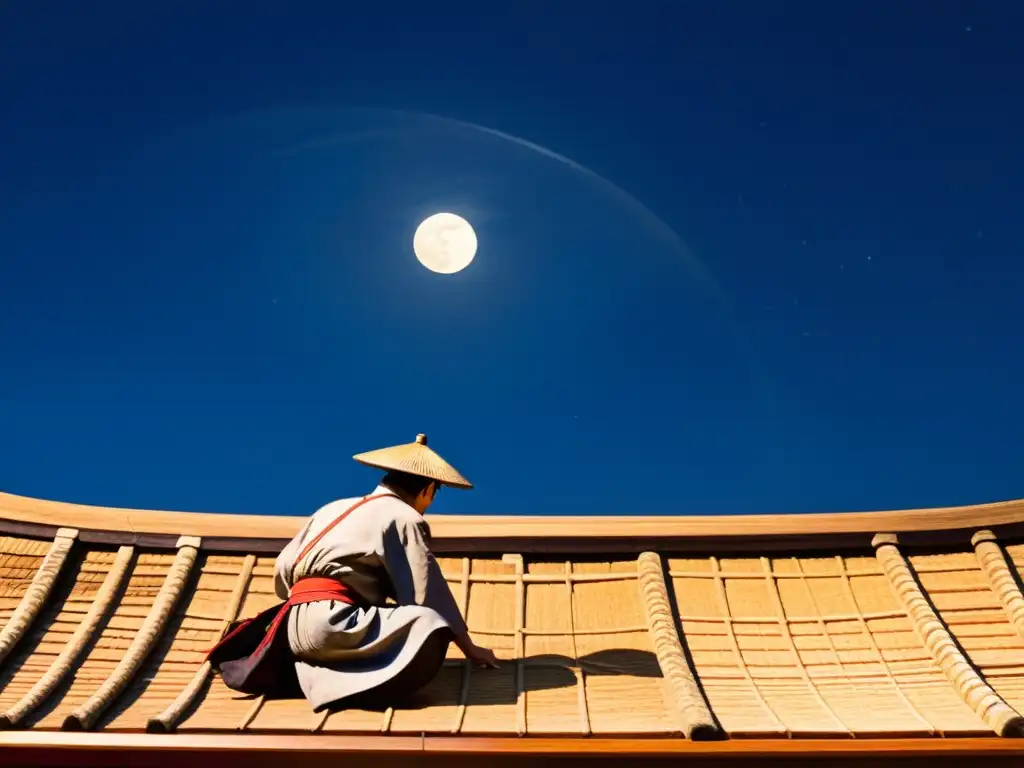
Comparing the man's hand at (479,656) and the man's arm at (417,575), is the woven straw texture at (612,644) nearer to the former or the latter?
the man's hand at (479,656)

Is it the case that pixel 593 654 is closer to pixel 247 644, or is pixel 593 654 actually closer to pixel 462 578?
pixel 462 578

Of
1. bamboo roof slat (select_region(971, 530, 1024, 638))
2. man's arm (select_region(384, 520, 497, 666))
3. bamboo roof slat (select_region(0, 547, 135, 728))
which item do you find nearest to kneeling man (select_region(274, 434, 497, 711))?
man's arm (select_region(384, 520, 497, 666))

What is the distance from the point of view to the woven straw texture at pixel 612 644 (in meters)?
2.90

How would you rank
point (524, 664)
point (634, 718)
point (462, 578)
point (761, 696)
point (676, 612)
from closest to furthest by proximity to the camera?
point (634, 718), point (761, 696), point (524, 664), point (676, 612), point (462, 578)

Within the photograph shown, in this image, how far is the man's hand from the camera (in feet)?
10.6

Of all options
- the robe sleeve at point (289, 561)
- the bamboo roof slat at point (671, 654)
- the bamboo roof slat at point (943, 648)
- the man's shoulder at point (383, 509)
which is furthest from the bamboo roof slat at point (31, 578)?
the bamboo roof slat at point (943, 648)

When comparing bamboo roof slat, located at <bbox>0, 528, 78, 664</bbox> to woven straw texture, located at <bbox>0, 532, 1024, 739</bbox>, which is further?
bamboo roof slat, located at <bbox>0, 528, 78, 664</bbox>

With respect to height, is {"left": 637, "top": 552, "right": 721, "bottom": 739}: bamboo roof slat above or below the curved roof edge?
below

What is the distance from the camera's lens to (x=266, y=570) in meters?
4.51

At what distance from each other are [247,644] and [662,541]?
218cm

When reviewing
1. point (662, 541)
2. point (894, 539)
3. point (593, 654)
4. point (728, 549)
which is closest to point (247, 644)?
point (593, 654)

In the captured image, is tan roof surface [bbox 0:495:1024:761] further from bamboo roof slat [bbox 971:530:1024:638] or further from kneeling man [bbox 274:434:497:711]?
kneeling man [bbox 274:434:497:711]

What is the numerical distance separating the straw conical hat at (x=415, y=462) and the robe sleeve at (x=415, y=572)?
0.81 ft

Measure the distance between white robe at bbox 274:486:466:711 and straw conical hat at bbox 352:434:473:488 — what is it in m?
0.13
